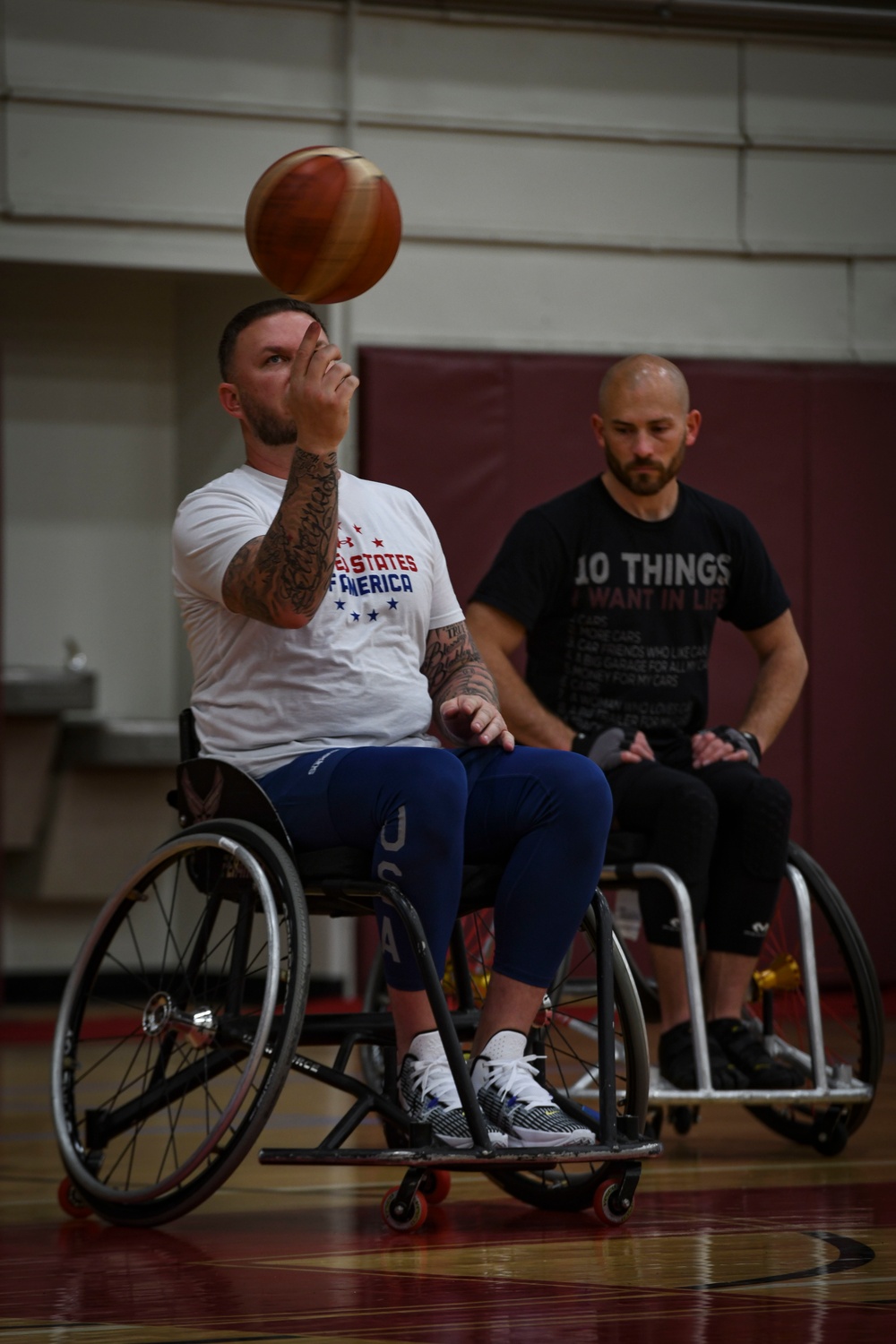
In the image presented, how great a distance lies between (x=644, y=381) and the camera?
3.04 meters

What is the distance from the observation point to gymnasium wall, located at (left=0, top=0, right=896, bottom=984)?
5.16 m

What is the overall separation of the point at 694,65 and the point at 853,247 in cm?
71

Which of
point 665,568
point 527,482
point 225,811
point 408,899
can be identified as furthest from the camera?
point 527,482

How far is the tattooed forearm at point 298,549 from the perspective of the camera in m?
2.08

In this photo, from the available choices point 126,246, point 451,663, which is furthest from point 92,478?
point 451,663

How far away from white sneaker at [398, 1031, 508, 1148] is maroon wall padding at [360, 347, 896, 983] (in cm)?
333

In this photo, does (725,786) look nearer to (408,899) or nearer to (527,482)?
(408,899)

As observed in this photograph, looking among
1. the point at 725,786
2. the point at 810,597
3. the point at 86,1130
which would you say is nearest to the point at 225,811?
the point at 86,1130

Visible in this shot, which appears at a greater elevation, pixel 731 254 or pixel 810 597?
pixel 731 254

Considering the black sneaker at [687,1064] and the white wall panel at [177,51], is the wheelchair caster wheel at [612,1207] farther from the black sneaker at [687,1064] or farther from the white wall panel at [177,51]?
the white wall panel at [177,51]

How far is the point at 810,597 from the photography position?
5.59 metres

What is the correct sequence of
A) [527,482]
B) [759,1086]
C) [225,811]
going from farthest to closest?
[527,482] < [759,1086] < [225,811]

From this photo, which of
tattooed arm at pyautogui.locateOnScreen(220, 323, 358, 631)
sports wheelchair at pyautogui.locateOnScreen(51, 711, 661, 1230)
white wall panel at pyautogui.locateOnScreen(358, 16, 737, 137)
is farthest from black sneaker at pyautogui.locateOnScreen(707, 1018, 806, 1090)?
white wall panel at pyautogui.locateOnScreen(358, 16, 737, 137)

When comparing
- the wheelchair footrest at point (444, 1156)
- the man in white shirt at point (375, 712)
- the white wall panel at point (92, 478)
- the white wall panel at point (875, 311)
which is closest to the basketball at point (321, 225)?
the man in white shirt at point (375, 712)
